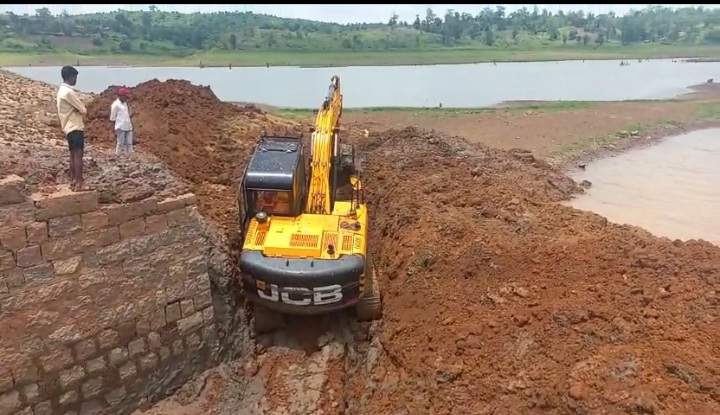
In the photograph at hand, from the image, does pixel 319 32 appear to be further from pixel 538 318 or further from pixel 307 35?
pixel 538 318

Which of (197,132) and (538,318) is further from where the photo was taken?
(197,132)

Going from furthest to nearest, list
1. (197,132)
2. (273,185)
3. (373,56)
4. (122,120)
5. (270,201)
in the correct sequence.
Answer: (373,56), (197,132), (122,120), (270,201), (273,185)

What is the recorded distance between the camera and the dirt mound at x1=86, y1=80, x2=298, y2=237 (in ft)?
37.2

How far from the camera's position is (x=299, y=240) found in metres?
7.70

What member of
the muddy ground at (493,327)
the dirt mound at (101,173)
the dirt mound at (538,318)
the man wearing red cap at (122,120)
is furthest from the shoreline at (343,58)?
the dirt mound at (538,318)

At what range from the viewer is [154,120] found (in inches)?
528

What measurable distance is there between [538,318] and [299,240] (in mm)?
2942

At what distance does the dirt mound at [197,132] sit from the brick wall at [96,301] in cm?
261

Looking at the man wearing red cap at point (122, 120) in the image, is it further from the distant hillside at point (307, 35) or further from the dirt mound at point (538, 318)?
the distant hillside at point (307, 35)

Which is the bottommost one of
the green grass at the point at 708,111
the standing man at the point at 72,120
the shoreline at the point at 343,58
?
the green grass at the point at 708,111

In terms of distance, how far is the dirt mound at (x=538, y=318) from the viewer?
5789mm

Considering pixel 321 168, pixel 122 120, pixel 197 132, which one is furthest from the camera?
pixel 197 132

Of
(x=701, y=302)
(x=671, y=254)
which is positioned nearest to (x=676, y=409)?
(x=701, y=302)

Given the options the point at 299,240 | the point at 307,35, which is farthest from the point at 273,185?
the point at 307,35
